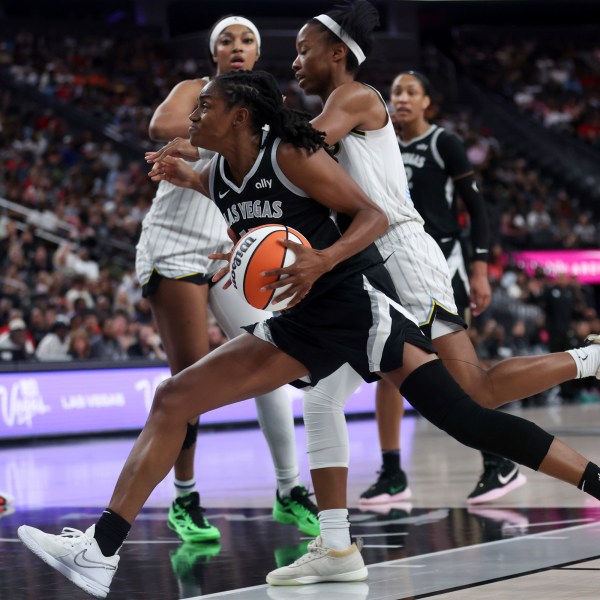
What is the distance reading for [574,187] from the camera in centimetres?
2570

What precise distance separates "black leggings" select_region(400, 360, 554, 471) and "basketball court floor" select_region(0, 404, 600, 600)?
444 mm

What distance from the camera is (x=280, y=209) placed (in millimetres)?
3982

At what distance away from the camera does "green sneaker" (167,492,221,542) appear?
5172 mm

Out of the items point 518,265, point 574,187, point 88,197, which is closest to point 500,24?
point 574,187

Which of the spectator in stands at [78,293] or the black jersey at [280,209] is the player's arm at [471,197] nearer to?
the black jersey at [280,209]

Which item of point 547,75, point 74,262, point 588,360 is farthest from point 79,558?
point 547,75

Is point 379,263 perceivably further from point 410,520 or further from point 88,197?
point 88,197

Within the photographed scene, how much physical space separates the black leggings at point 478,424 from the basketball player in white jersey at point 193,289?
4.90ft

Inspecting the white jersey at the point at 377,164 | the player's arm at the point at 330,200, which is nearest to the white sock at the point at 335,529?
the player's arm at the point at 330,200

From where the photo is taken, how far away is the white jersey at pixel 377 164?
4.38 metres

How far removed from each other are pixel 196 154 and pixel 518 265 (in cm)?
1736

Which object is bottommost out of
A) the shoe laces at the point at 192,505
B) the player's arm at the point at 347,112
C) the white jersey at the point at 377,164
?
the shoe laces at the point at 192,505

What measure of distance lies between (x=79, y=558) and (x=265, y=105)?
163 centimetres

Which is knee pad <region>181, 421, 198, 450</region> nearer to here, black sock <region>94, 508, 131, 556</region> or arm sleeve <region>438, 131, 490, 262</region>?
black sock <region>94, 508, 131, 556</region>
